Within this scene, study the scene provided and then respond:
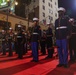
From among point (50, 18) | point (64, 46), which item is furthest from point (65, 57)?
point (50, 18)

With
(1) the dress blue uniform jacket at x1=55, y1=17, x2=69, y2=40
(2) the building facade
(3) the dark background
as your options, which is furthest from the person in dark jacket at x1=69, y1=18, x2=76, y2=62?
(2) the building facade

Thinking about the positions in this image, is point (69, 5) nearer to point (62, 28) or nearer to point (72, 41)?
point (72, 41)

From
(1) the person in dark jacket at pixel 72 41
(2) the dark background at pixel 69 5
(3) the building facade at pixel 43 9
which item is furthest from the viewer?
(3) the building facade at pixel 43 9

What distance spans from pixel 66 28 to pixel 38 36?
156 cm

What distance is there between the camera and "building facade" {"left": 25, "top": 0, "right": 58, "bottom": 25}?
41375 millimetres

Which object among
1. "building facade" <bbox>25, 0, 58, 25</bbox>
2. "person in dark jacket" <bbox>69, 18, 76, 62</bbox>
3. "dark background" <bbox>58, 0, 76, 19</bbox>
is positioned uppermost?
"building facade" <bbox>25, 0, 58, 25</bbox>

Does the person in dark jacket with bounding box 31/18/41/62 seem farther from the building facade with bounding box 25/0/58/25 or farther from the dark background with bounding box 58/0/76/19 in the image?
the building facade with bounding box 25/0/58/25

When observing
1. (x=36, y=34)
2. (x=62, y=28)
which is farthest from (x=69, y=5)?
(x=62, y=28)

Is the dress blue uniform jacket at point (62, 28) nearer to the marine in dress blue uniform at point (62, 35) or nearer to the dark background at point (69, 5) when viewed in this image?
the marine in dress blue uniform at point (62, 35)

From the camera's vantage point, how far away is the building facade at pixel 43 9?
136 feet

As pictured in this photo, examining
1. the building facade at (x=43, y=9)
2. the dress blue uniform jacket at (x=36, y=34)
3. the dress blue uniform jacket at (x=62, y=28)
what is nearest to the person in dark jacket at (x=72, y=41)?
the dress blue uniform jacket at (x=36, y=34)

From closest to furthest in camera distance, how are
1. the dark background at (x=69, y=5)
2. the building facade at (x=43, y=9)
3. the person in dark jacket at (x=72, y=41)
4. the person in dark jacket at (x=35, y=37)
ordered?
the person in dark jacket at (x=35, y=37) → the person in dark jacket at (x=72, y=41) → the dark background at (x=69, y=5) → the building facade at (x=43, y=9)

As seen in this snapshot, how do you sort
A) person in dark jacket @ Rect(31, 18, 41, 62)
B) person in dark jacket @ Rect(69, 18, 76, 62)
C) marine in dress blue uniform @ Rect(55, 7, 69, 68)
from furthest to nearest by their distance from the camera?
person in dark jacket @ Rect(69, 18, 76, 62) < person in dark jacket @ Rect(31, 18, 41, 62) < marine in dress blue uniform @ Rect(55, 7, 69, 68)

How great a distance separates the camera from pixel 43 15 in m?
43.9
